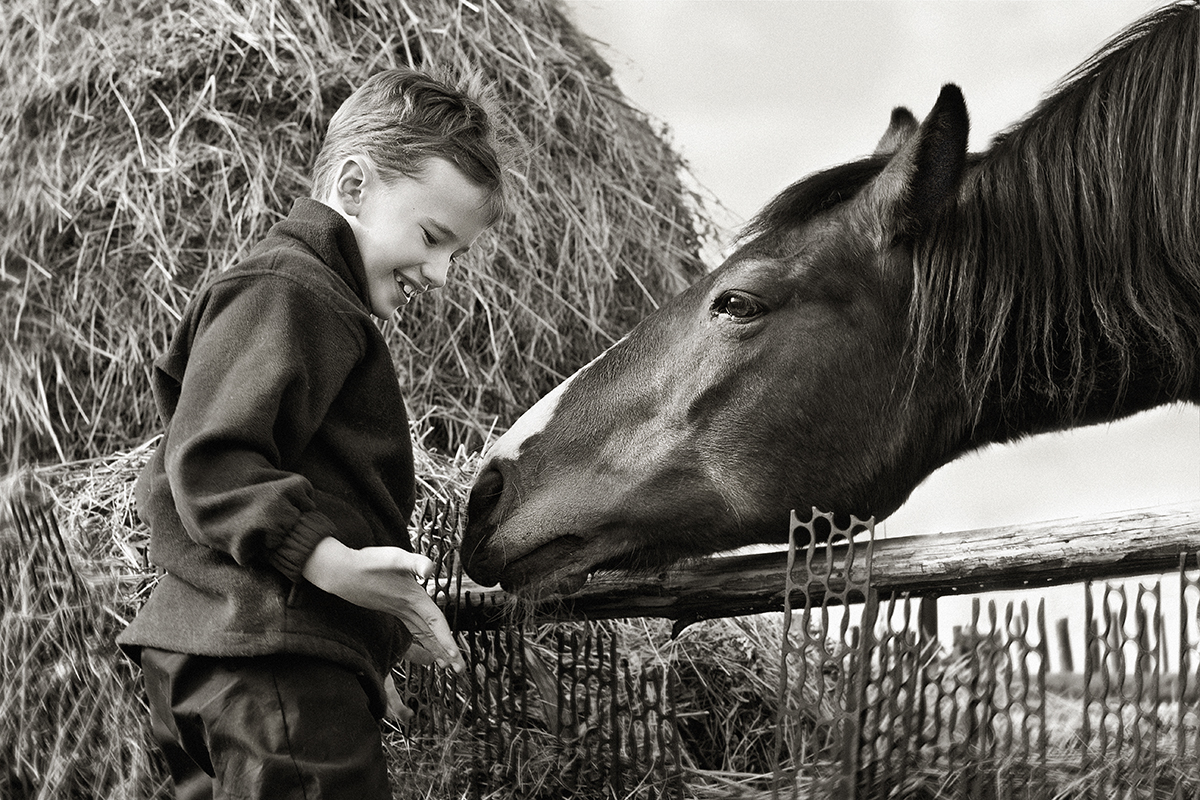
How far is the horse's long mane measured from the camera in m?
1.61

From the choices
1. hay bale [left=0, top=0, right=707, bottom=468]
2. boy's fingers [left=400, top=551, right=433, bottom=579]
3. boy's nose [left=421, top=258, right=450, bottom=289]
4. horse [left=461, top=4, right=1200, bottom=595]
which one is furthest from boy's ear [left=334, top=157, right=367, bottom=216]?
hay bale [left=0, top=0, right=707, bottom=468]

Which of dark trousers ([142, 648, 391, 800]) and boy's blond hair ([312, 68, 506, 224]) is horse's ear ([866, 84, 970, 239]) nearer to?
boy's blond hair ([312, 68, 506, 224])

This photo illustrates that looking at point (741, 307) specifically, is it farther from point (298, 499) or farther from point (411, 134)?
point (298, 499)

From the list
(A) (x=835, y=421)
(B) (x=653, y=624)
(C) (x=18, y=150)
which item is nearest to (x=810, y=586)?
(A) (x=835, y=421)

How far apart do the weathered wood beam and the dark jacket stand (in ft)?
1.32

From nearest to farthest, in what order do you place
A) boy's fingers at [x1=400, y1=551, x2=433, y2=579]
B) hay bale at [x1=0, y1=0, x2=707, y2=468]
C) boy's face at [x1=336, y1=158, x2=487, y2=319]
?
boy's fingers at [x1=400, y1=551, x2=433, y2=579], boy's face at [x1=336, y1=158, x2=487, y2=319], hay bale at [x1=0, y1=0, x2=707, y2=468]

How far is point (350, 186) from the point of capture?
5.22ft

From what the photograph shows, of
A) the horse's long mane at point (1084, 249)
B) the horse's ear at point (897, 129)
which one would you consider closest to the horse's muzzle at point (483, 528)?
the horse's long mane at point (1084, 249)

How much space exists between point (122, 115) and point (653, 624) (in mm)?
1798

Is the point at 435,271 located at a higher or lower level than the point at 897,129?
lower

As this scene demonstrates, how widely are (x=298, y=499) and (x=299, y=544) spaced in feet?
0.16

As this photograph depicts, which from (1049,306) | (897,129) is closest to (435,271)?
(1049,306)

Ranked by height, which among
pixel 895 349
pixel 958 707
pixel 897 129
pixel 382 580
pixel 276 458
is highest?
pixel 897 129

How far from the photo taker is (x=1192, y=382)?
1.67m
